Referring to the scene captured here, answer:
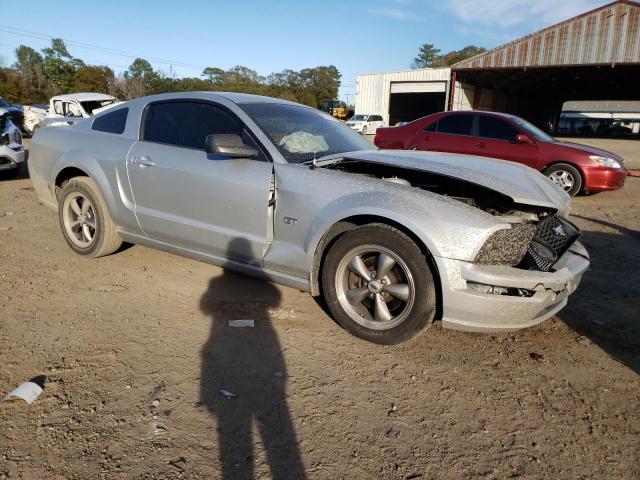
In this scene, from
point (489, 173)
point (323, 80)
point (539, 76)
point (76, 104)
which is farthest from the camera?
point (323, 80)

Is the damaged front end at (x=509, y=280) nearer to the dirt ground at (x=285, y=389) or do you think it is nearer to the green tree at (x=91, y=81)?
the dirt ground at (x=285, y=389)

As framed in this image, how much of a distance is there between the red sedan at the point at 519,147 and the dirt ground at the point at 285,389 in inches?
185

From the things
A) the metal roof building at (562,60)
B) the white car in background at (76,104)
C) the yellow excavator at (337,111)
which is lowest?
the white car in background at (76,104)

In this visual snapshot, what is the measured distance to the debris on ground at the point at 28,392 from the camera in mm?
2318

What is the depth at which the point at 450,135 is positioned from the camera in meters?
8.88

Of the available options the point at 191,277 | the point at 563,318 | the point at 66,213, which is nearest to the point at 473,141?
the point at 563,318

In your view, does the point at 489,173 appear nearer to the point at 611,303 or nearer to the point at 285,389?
the point at 611,303

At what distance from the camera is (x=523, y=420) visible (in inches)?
91.4

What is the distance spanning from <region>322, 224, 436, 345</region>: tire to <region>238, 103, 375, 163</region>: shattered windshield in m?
0.83

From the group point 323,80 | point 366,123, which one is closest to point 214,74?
point 323,80

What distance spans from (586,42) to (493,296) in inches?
931

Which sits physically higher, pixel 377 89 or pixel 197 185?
pixel 377 89

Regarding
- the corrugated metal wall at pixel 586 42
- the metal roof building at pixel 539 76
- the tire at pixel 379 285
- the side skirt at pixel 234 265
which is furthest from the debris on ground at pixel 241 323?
the corrugated metal wall at pixel 586 42

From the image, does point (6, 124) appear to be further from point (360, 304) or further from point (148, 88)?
point (148, 88)
